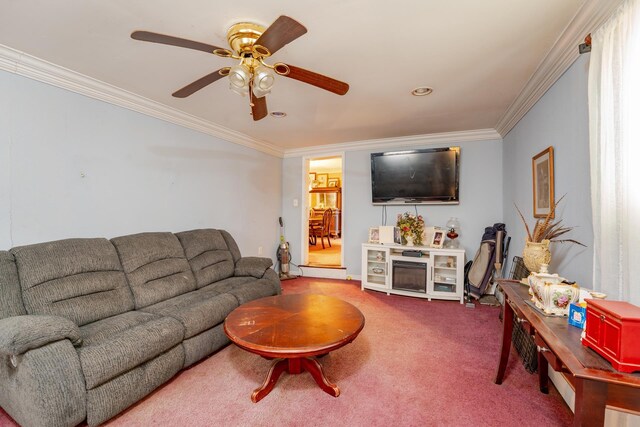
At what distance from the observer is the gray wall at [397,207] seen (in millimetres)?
4027

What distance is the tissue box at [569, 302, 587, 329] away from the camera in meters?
1.16

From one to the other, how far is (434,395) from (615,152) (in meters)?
1.70

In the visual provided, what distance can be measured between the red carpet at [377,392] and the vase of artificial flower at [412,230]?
1.57 metres

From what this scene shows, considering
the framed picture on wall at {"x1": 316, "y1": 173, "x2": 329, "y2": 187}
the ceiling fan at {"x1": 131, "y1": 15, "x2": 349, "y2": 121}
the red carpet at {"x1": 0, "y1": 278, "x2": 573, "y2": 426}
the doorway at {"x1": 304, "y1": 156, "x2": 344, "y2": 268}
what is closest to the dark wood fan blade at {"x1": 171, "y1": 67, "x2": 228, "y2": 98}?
the ceiling fan at {"x1": 131, "y1": 15, "x2": 349, "y2": 121}

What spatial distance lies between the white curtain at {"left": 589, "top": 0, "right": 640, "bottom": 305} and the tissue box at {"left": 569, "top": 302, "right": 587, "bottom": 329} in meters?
0.23

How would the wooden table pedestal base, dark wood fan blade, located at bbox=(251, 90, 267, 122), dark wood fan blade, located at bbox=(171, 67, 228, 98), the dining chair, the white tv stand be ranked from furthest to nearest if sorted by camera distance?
the dining chair → the white tv stand → dark wood fan blade, located at bbox=(251, 90, 267, 122) → the wooden table pedestal base → dark wood fan blade, located at bbox=(171, 67, 228, 98)

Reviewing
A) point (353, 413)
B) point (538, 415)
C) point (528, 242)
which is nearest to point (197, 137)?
point (353, 413)

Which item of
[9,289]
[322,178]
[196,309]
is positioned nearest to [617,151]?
[196,309]

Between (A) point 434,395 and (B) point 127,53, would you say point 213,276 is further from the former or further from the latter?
(A) point 434,395

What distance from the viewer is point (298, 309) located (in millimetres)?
2170

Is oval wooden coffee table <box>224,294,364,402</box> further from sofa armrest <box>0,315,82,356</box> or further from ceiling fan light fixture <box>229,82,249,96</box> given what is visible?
ceiling fan light fixture <box>229,82,249,96</box>

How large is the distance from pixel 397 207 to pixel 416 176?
2.02ft

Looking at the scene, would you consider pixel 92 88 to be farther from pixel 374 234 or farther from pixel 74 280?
pixel 374 234

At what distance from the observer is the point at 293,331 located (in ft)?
5.87
